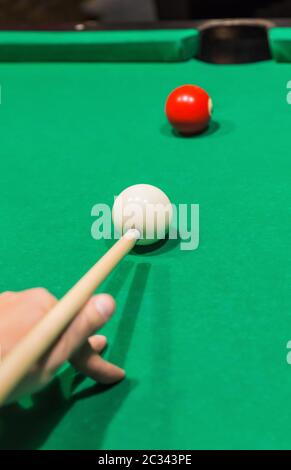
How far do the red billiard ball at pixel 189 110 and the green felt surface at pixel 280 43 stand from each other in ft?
1.62

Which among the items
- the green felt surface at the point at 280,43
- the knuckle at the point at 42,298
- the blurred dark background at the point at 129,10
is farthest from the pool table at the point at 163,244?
the blurred dark background at the point at 129,10

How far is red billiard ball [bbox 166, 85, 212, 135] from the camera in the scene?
5.51 feet

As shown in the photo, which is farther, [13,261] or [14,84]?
[14,84]

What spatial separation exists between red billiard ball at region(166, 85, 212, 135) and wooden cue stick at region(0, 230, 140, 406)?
0.86m

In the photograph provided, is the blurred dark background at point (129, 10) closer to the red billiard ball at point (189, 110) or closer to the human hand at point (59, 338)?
the red billiard ball at point (189, 110)

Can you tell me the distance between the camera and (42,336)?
0.77 m

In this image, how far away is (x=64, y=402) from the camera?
88 cm

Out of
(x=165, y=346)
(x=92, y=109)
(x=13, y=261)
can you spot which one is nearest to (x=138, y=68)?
(x=92, y=109)

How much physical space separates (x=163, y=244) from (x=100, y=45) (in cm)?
118

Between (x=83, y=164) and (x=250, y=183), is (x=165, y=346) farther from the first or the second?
(x=83, y=164)

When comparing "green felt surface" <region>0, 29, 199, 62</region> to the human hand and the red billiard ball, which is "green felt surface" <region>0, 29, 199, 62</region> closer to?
the red billiard ball

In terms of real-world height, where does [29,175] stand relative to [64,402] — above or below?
above

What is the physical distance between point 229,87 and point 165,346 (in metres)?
1.27

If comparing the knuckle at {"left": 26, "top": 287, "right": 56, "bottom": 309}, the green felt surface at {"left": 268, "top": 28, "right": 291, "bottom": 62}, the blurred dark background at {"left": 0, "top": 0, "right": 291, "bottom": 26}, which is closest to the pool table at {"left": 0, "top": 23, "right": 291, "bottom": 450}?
the green felt surface at {"left": 268, "top": 28, "right": 291, "bottom": 62}
